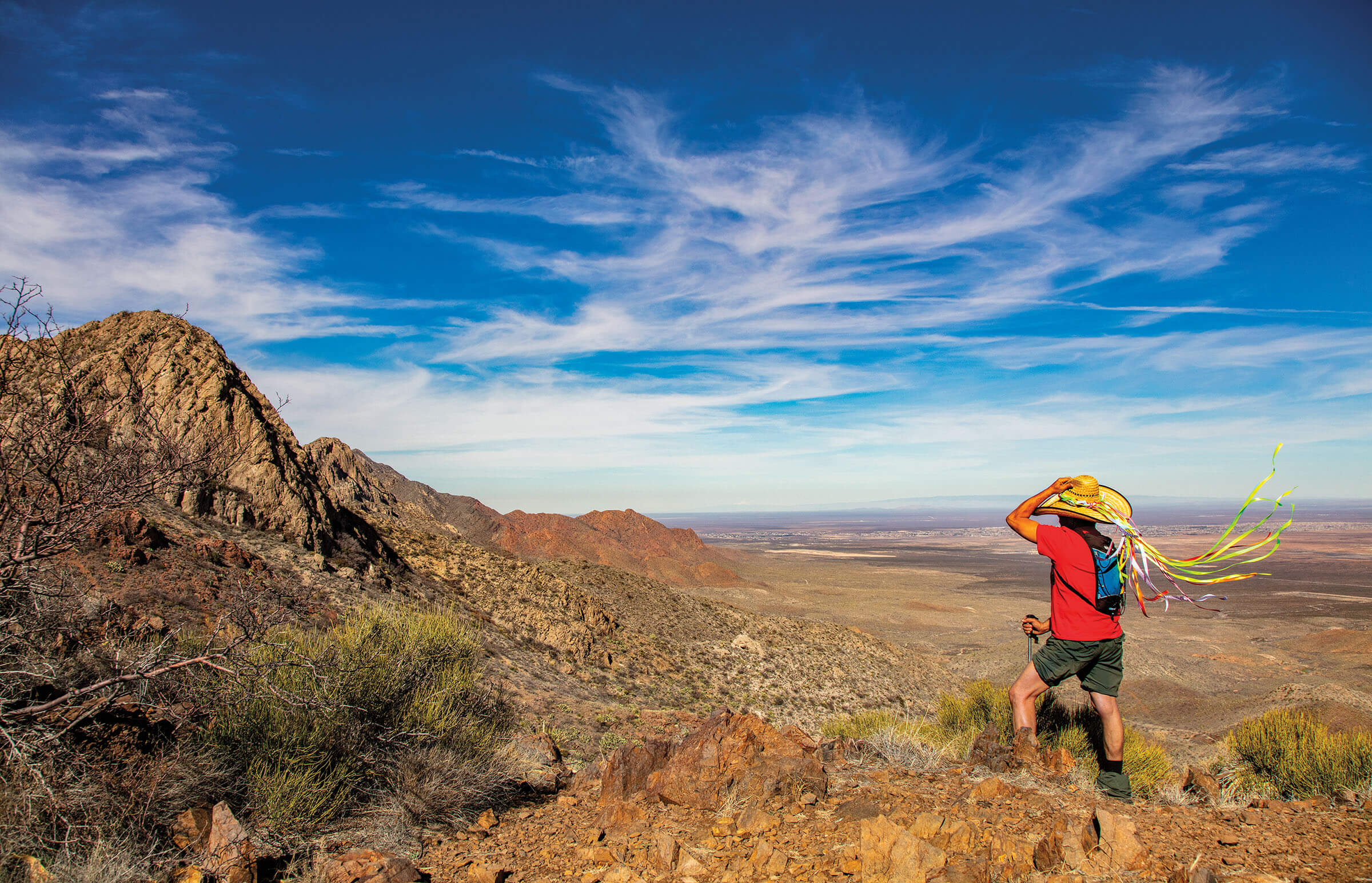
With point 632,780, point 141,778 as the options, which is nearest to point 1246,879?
point 632,780

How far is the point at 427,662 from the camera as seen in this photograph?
6.31 meters

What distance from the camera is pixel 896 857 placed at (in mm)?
3088

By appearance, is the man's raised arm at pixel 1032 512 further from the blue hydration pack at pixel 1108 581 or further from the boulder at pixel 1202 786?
the boulder at pixel 1202 786

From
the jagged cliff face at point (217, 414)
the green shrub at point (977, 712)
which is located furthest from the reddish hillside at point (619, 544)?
the green shrub at point (977, 712)

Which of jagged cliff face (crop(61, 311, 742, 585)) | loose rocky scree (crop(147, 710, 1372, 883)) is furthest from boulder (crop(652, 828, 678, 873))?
jagged cliff face (crop(61, 311, 742, 585))

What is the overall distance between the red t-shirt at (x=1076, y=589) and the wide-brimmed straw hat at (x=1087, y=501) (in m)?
0.16

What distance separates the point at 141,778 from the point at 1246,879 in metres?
5.59

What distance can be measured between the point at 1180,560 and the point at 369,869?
521cm

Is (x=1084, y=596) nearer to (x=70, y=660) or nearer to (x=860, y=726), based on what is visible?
(x=860, y=726)

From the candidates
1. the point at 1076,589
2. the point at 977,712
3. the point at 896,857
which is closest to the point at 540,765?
the point at 896,857

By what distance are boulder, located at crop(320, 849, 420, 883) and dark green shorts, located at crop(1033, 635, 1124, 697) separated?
4269 mm

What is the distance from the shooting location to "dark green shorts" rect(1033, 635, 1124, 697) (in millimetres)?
4539

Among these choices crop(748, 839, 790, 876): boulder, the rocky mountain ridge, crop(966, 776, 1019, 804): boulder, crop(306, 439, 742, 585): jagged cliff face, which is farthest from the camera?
crop(306, 439, 742, 585): jagged cliff face

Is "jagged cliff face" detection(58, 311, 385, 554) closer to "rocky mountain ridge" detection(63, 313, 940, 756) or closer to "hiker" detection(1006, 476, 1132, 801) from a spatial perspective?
"rocky mountain ridge" detection(63, 313, 940, 756)
